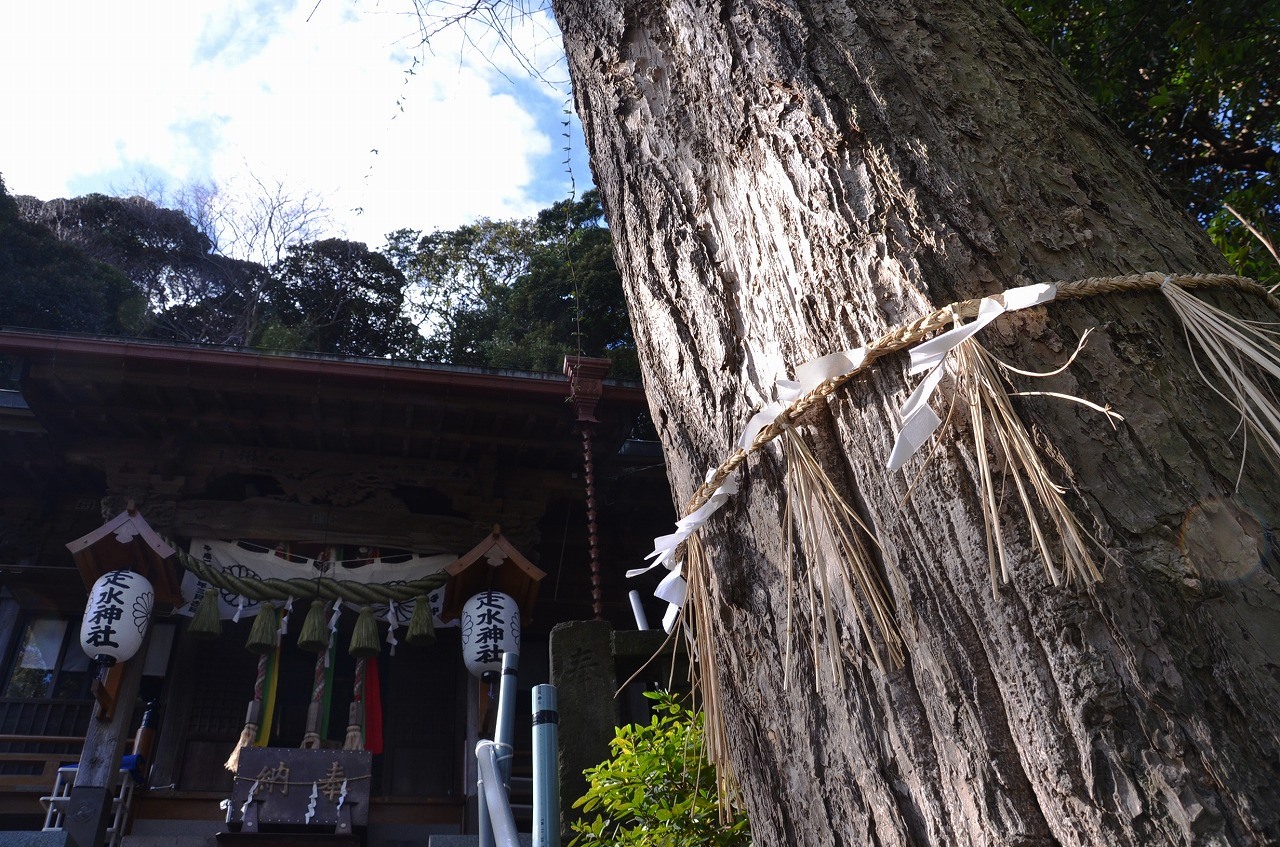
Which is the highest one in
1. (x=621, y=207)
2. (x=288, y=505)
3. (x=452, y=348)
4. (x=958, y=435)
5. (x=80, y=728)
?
(x=452, y=348)

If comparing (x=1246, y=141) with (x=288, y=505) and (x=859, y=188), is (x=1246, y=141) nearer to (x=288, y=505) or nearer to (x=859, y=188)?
(x=859, y=188)

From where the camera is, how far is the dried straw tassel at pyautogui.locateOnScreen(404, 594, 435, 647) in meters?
6.18

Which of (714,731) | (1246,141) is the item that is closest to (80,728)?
(714,731)

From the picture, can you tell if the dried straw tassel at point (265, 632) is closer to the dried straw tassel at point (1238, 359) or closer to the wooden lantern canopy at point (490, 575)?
the wooden lantern canopy at point (490, 575)

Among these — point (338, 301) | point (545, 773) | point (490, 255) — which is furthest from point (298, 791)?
point (338, 301)

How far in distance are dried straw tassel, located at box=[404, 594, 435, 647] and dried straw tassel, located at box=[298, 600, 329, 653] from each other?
535 mm

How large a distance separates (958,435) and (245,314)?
18.1 metres

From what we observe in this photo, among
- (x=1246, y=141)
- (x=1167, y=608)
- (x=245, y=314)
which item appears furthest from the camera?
(x=245, y=314)

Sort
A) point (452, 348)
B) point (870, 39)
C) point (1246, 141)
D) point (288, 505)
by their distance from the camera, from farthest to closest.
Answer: point (452, 348) < point (288, 505) < point (1246, 141) < point (870, 39)

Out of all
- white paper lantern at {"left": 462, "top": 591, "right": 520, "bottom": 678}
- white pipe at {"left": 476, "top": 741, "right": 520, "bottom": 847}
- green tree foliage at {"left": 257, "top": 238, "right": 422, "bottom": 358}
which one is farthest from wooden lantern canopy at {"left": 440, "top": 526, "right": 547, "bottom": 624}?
green tree foliage at {"left": 257, "top": 238, "right": 422, "bottom": 358}

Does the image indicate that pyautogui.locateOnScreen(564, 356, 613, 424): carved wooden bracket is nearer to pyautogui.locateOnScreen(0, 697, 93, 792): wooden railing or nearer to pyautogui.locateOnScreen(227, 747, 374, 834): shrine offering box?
pyautogui.locateOnScreen(227, 747, 374, 834): shrine offering box

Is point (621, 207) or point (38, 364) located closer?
point (621, 207)

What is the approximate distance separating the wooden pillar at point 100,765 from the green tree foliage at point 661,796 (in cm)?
412

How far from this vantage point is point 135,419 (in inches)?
265
